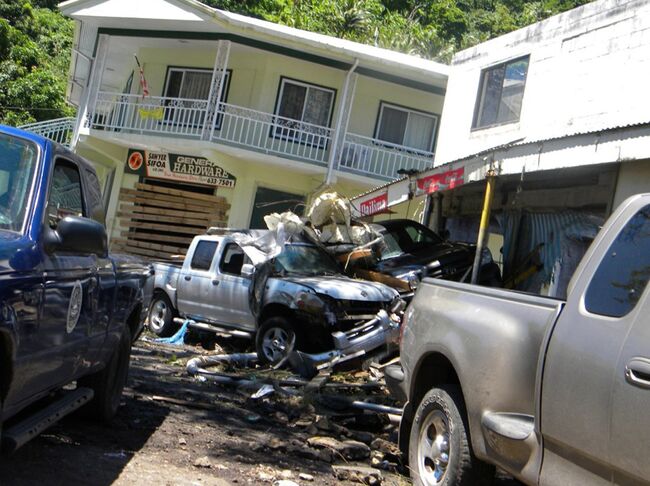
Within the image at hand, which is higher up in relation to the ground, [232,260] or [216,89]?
[216,89]

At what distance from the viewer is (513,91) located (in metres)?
15.0

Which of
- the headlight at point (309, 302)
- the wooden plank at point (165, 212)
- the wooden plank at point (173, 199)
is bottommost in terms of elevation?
the headlight at point (309, 302)

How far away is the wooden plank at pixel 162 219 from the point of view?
69.9 feet

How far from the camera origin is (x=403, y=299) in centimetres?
1126

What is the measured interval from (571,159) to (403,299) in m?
3.19

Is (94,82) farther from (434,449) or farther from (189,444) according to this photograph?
(434,449)

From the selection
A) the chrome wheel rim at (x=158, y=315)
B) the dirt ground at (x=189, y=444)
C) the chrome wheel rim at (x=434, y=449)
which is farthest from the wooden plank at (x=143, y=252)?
the chrome wheel rim at (x=434, y=449)

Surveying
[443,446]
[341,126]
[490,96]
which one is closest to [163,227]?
[341,126]

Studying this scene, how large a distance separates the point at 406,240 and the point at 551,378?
10296mm

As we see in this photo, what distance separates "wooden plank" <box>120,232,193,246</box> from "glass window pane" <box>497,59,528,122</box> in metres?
9.73

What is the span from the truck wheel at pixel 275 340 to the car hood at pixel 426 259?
2625 millimetres

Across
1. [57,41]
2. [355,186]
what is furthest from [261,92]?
[57,41]

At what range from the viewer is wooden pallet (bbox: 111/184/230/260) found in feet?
69.7

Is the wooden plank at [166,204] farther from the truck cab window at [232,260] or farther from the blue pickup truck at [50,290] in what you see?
the blue pickup truck at [50,290]
